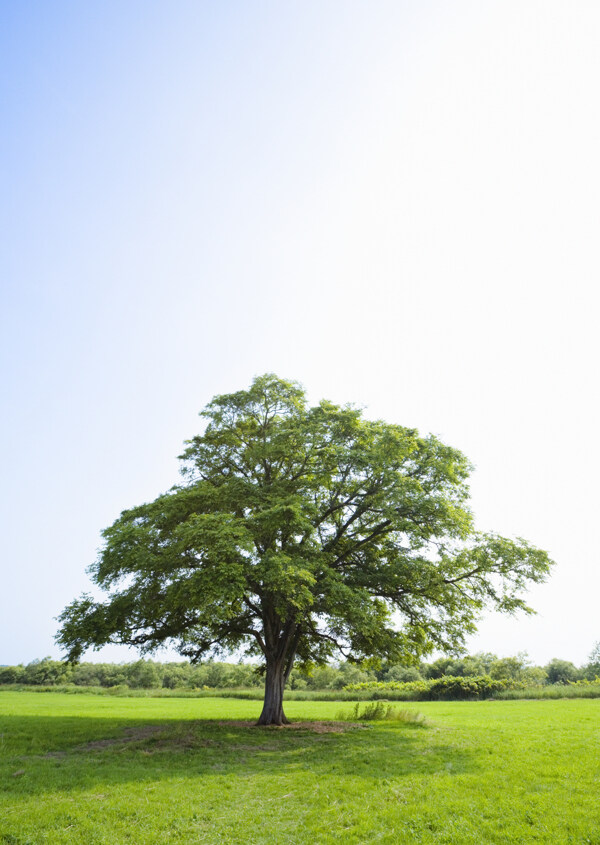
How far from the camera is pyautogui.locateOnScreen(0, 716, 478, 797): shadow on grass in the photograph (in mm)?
12141

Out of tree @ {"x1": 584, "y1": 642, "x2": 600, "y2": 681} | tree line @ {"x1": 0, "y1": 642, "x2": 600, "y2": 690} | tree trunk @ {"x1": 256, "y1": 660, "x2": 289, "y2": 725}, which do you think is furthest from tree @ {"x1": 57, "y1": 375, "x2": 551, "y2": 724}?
tree @ {"x1": 584, "y1": 642, "x2": 600, "y2": 681}

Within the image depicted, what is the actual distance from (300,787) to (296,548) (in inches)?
381

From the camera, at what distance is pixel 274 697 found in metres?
22.1

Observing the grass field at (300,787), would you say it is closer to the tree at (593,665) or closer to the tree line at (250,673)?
the tree line at (250,673)

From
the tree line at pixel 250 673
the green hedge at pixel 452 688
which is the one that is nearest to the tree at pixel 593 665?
the tree line at pixel 250 673

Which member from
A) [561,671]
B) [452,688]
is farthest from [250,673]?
[561,671]

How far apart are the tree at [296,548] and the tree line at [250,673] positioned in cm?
4461

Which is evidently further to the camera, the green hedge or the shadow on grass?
the green hedge

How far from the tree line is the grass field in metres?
49.7

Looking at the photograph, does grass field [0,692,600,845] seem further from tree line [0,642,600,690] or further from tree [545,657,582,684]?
tree [545,657,582,684]

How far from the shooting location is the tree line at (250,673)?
62.9 meters

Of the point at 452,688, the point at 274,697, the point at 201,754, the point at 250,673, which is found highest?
the point at 274,697

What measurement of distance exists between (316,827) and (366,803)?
1.76 meters

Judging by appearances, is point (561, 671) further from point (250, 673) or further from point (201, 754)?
point (201, 754)
